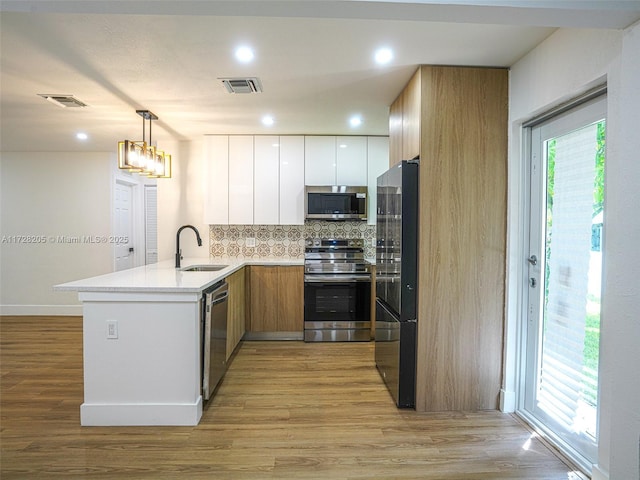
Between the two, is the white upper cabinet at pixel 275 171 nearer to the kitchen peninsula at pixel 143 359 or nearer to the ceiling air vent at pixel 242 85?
the ceiling air vent at pixel 242 85

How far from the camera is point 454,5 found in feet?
4.75

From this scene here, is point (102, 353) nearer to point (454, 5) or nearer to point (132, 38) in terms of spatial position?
point (132, 38)

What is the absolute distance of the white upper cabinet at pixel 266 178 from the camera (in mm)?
4660

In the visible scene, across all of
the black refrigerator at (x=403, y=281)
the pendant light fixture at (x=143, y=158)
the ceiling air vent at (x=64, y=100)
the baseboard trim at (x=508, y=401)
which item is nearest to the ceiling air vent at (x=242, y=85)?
the pendant light fixture at (x=143, y=158)

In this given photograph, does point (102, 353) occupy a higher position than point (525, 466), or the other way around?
point (102, 353)

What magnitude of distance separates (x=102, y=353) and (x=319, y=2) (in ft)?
7.97

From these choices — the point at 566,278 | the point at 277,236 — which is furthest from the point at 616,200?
the point at 277,236

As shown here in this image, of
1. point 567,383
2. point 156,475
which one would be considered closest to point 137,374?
point 156,475

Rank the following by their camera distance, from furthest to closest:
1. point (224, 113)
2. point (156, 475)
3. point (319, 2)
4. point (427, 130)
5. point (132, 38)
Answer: point (224, 113)
point (427, 130)
point (132, 38)
point (156, 475)
point (319, 2)

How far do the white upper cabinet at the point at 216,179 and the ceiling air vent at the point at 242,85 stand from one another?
158 cm

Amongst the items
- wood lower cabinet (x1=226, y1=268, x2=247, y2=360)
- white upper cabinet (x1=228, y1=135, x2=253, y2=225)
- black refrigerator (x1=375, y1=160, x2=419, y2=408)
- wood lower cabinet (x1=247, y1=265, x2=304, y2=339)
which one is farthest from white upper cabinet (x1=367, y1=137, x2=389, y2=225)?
wood lower cabinet (x1=226, y1=268, x2=247, y2=360)

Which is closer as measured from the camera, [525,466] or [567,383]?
[525,466]

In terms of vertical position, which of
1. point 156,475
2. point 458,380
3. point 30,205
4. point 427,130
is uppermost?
point 427,130

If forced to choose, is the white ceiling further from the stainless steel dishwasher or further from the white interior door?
the white interior door
